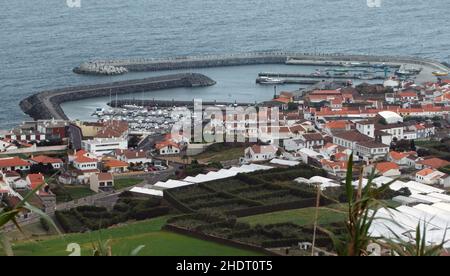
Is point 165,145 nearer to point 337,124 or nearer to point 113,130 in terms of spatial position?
point 113,130

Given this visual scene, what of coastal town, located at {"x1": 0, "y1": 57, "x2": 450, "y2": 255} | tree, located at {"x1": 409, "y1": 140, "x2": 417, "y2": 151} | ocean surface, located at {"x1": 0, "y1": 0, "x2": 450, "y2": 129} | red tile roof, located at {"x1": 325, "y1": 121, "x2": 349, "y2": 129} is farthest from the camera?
ocean surface, located at {"x1": 0, "y1": 0, "x2": 450, "y2": 129}

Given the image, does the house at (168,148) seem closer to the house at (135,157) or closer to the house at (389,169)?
the house at (135,157)

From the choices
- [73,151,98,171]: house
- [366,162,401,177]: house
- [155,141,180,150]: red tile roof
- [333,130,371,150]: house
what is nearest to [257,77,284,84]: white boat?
[333,130,371,150]: house

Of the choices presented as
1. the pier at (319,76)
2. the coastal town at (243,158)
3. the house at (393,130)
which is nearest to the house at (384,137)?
the coastal town at (243,158)

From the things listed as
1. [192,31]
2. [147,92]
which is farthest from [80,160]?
[192,31]

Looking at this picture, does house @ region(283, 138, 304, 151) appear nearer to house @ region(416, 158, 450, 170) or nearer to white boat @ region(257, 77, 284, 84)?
house @ region(416, 158, 450, 170)
